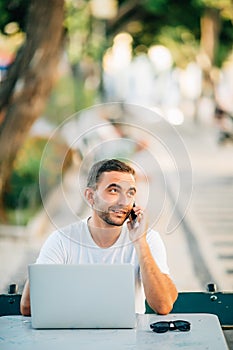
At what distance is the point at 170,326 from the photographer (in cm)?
320

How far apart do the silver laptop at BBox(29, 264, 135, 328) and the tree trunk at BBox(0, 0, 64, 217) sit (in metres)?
6.90

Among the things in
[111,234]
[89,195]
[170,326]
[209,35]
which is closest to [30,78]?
[89,195]

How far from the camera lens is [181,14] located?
21453mm

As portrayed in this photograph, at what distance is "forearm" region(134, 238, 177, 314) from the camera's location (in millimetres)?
3437

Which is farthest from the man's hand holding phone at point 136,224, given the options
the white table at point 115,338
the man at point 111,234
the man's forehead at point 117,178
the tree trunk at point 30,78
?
the tree trunk at point 30,78

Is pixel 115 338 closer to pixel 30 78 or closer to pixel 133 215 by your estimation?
pixel 133 215

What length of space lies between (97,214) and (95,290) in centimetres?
57

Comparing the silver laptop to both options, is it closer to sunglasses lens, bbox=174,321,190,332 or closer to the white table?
the white table

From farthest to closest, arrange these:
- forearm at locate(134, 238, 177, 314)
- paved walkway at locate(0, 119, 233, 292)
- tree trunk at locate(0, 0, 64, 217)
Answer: tree trunk at locate(0, 0, 64, 217)
paved walkway at locate(0, 119, 233, 292)
forearm at locate(134, 238, 177, 314)

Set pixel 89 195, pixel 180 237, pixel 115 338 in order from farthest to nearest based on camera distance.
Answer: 1. pixel 180 237
2. pixel 89 195
3. pixel 115 338

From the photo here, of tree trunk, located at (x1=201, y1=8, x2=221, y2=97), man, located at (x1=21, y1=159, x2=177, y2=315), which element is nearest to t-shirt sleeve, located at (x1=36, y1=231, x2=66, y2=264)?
man, located at (x1=21, y1=159, x2=177, y2=315)

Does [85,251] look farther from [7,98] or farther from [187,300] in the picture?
[7,98]

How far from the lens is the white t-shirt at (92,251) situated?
142 inches

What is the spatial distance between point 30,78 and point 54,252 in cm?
652
